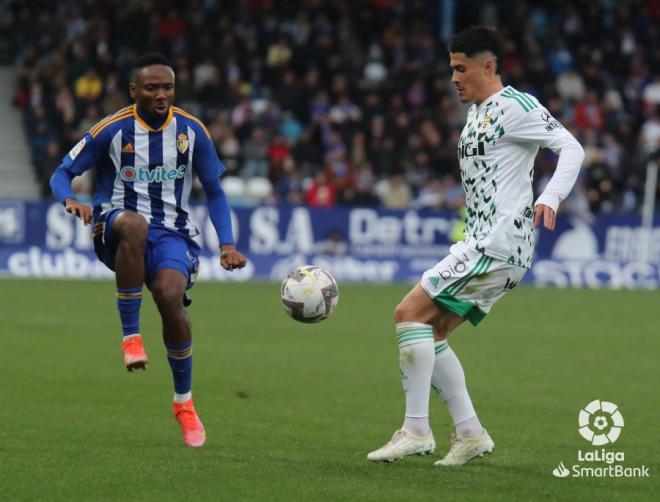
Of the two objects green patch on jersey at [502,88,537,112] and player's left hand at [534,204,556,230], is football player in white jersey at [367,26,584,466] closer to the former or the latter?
green patch on jersey at [502,88,537,112]

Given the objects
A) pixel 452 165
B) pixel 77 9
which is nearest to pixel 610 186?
pixel 452 165

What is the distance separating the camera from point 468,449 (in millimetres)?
7465

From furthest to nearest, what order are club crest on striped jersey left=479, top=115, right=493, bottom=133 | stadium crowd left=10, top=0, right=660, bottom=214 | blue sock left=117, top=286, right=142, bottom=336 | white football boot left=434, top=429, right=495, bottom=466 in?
1. stadium crowd left=10, top=0, right=660, bottom=214
2. blue sock left=117, top=286, right=142, bottom=336
3. white football boot left=434, top=429, right=495, bottom=466
4. club crest on striped jersey left=479, top=115, right=493, bottom=133

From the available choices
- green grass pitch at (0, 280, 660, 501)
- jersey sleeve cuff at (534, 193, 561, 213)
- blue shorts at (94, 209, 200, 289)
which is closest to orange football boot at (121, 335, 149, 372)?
blue shorts at (94, 209, 200, 289)

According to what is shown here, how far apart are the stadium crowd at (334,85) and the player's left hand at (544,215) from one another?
60.5 ft

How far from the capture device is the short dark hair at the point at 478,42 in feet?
24.3

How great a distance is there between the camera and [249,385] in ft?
36.3

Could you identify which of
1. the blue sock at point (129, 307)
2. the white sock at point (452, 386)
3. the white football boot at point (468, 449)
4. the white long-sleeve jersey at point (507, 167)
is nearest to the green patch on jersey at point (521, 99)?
the white long-sleeve jersey at point (507, 167)

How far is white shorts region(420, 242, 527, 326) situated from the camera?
730 cm

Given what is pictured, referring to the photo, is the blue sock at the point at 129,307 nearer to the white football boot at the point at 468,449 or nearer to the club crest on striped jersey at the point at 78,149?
the club crest on striped jersey at the point at 78,149

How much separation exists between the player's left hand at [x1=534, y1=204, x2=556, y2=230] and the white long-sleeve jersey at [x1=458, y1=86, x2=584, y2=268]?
0.37 meters

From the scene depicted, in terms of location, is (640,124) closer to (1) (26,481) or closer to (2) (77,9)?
(2) (77,9)

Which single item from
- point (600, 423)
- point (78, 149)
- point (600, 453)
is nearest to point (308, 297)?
point (78, 149)

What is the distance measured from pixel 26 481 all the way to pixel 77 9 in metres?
24.8
